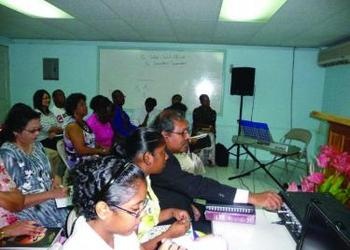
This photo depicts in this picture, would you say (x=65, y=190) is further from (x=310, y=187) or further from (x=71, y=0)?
(x=71, y=0)

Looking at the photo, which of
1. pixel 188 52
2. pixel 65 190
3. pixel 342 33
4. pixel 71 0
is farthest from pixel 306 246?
pixel 188 52

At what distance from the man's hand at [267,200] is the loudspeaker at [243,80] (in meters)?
Answer: 3.98

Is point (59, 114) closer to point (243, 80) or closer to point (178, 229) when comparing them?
point (243, 80)

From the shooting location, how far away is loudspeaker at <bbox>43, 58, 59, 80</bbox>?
5.81 meters

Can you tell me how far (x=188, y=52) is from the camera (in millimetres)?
5582

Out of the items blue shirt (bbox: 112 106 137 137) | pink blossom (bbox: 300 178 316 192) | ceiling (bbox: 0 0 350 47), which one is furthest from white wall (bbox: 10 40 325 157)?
pink blossom (bbox: 300 178 316 192)

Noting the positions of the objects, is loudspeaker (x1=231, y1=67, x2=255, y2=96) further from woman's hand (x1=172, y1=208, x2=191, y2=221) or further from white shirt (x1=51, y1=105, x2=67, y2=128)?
woman's hand (x1=172, y1=208, x2=191, y2=221)

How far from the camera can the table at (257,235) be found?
1.21 m

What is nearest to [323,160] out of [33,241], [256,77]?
[33,241]

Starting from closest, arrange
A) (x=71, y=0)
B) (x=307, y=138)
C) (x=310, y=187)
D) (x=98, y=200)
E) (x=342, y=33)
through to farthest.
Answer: (x=98, y=200) → (x=310, y=187) → (x=71, y=0) → (x=342, y=33) → (x=307, y=138)

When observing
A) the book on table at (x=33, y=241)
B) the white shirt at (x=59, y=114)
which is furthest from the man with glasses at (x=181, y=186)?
the white shirt at (x=59, y=114)

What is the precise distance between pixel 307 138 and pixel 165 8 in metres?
3.12

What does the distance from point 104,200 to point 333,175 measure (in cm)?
98

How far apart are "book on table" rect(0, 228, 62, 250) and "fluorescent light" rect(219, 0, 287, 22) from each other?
265 centimetres
